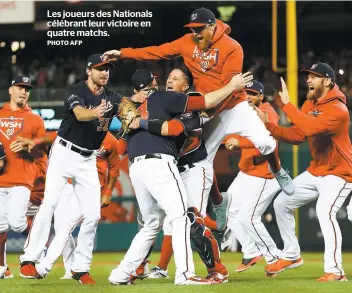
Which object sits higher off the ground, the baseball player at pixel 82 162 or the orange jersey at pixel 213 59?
the orange jersey at pixel 213 59

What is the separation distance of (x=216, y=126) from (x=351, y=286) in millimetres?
2065

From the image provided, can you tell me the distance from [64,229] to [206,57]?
2.30 m

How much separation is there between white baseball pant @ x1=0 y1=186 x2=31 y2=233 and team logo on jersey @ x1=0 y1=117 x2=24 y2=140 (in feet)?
→ 2.04

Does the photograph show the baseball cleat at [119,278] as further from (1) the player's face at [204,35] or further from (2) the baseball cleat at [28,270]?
(1) the player's face at [204,35]

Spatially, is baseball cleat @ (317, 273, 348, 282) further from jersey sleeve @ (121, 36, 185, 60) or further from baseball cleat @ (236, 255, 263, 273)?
jersey sleeve @ (121, 36, 185, 60)

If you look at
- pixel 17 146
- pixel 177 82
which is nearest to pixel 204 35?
pixel 177 82

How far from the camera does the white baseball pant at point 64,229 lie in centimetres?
942

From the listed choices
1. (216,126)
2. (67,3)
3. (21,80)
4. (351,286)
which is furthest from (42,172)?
(67,3)

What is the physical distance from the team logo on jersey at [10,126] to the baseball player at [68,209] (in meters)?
0.48

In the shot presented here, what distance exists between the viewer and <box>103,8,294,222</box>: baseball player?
910 centimetres

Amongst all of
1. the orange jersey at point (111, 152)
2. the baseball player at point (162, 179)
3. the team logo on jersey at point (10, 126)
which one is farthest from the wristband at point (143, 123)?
the team logo on jersey at point (10, 126)

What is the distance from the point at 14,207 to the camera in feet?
34.2

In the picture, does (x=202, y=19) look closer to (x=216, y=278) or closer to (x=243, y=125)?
(x=243, y=125)

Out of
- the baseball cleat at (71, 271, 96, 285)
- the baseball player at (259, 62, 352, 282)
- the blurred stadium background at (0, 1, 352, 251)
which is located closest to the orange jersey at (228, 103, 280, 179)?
the baseball player at (259, 62, 352, 282)
